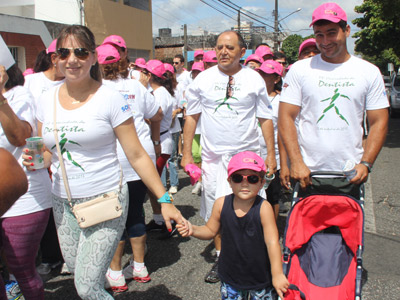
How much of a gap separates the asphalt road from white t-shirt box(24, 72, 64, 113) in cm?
193

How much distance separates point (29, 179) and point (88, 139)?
705 millimetres

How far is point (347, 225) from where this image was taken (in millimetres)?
2877

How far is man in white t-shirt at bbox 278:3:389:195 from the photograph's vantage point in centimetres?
308

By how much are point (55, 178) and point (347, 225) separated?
204cm

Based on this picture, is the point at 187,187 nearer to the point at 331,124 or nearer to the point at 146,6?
the point at 331,124

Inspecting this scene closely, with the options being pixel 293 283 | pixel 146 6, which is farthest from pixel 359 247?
pixel 146 6

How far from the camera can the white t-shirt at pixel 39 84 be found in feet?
14.3

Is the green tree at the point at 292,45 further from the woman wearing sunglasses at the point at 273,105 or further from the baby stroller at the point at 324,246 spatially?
the baby stroller at the point at 324,246

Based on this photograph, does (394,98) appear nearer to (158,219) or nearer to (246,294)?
(158,219)

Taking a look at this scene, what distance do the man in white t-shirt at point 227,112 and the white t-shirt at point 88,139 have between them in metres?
1.44

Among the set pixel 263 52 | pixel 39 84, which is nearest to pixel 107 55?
pixel 39 84

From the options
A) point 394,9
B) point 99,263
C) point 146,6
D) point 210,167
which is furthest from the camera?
point 146,6

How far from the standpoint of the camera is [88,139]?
2510 millimetres

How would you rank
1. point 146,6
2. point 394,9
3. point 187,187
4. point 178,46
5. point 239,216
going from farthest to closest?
point 178,46, point 146,6, point 394,9, point 187,187, point 239,216
